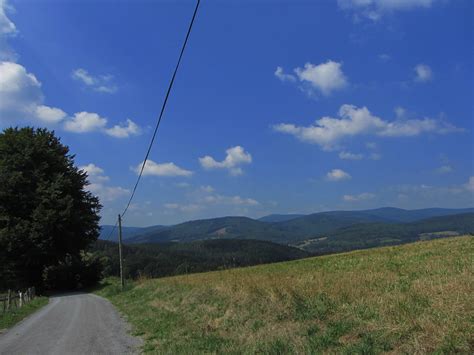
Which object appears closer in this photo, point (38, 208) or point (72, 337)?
point (72, 337)

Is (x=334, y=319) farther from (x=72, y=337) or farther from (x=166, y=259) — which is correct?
(x=166, y=259)

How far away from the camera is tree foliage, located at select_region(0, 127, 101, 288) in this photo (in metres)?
40.0

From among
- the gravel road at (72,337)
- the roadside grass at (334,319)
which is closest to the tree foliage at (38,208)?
the gravel road at (72,337)

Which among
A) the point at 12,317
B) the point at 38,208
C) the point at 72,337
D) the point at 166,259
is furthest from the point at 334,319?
the point at 166,259

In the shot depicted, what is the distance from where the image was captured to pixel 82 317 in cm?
1920

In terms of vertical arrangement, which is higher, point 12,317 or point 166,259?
point 12,317

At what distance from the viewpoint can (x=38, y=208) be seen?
40562 mm

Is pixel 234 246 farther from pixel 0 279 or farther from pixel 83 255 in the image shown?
pixel 0 279

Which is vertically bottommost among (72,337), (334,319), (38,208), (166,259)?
(166,259)

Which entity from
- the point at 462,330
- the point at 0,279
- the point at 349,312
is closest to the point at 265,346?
the point at 349,312

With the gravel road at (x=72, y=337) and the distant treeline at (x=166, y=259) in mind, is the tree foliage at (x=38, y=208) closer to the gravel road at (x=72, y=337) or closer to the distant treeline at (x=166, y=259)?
the distant treeline at (x=166, y=259)

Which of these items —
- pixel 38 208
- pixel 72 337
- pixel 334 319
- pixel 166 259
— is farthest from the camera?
pixel 166 259

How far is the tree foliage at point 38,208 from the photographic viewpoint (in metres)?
40.0

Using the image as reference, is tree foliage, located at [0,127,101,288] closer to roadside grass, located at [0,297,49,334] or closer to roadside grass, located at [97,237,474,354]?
roadside grass, located at [0,297,49,334]
